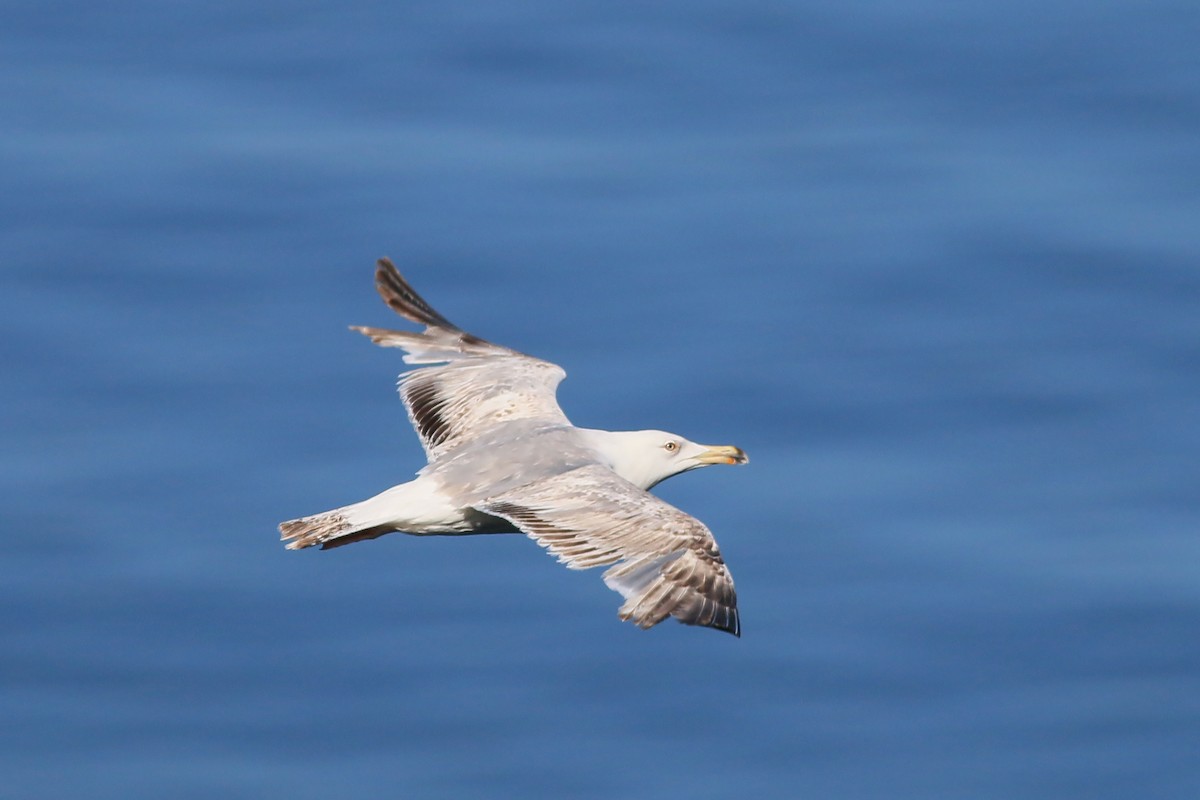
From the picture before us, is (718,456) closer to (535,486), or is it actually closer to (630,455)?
(630,455)

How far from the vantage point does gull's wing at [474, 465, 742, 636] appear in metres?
16.0

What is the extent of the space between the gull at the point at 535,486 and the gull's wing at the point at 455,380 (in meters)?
0.02

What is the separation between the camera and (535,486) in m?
17.4

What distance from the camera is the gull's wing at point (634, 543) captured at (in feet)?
52.5

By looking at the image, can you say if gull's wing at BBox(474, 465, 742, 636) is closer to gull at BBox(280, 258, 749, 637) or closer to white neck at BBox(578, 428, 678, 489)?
gull at BBox(280, 258, 749, 637)

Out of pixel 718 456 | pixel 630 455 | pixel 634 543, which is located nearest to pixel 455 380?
pixel 630 455

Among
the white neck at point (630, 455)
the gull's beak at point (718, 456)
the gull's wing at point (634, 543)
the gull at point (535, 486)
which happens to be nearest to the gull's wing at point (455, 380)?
the gull at point (535, 486)

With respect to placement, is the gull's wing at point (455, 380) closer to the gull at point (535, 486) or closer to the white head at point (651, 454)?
the gull at point (535, 486)

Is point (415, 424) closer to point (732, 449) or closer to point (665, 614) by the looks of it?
point (732, 449)

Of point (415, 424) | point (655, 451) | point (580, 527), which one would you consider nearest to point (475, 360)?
point (415, 424)

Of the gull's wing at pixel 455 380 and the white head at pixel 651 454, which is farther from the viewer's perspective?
the gull's wing at pixel 455 380

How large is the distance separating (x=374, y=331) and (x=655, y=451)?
11.2 ft

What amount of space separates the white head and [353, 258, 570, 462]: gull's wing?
82cm

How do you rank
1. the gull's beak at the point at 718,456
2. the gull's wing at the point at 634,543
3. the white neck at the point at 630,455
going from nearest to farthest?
the gull's wing at the point at 634,543
the white neck at the point at 630,455
the gull's beak at the point at 718,456
